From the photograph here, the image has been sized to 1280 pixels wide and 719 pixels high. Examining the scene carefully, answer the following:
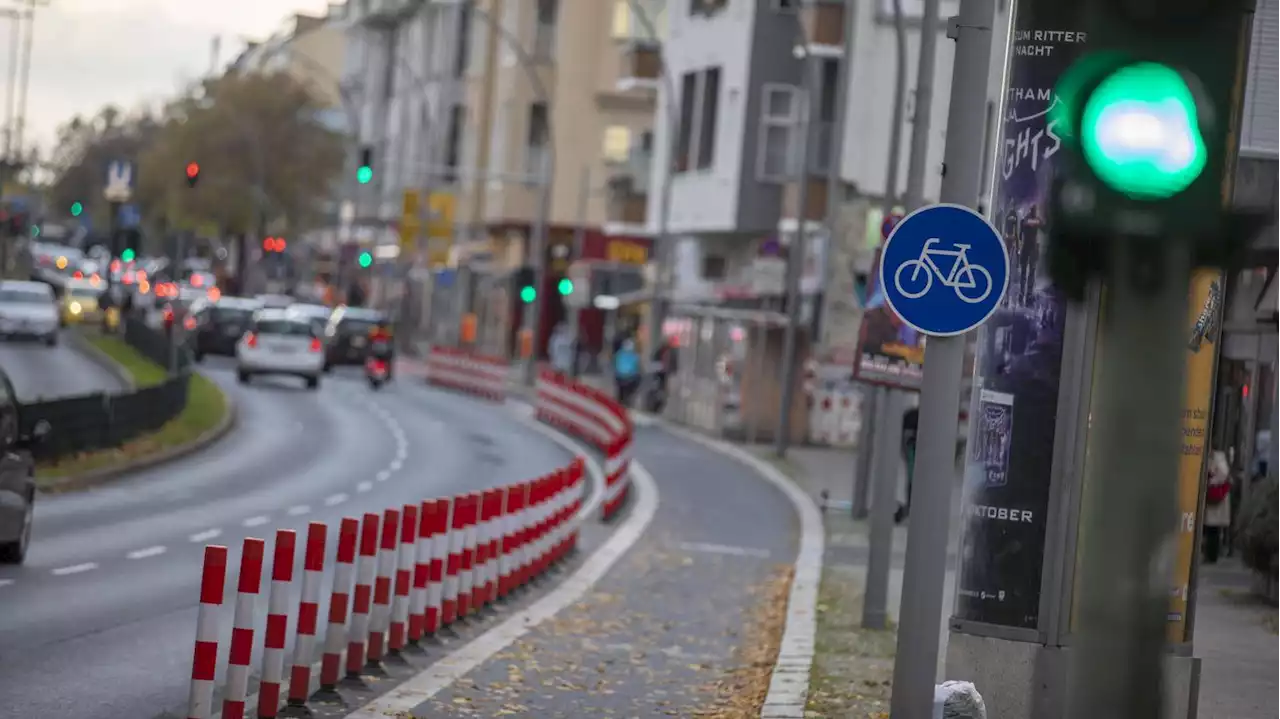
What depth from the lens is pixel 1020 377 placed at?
1215 cm

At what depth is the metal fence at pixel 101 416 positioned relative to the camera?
29.0m

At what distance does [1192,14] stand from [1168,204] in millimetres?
329

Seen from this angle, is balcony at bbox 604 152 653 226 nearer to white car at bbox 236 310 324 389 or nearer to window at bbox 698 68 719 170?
window at bbox 698 68 719 170

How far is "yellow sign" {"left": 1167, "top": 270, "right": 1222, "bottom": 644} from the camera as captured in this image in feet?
38.4

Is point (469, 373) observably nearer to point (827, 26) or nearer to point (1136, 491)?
point (827, 26)

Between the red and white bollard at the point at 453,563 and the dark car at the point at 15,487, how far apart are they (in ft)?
11.5

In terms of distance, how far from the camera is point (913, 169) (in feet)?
65.6

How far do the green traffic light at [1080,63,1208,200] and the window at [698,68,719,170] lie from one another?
52.7 m

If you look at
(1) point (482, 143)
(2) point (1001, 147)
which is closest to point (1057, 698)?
(2) point (1001, 147)

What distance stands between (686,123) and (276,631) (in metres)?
47.7

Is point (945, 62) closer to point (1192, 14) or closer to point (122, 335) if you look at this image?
point (122, 335)

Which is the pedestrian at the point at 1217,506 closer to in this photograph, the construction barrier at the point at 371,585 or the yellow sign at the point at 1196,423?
the construction barrier at the point at 371,585

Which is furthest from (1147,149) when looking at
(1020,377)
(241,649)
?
(1020,377)

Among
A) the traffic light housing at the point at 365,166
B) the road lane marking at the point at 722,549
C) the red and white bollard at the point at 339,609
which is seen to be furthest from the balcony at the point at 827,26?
the red and white bollard at the point at 339,609
